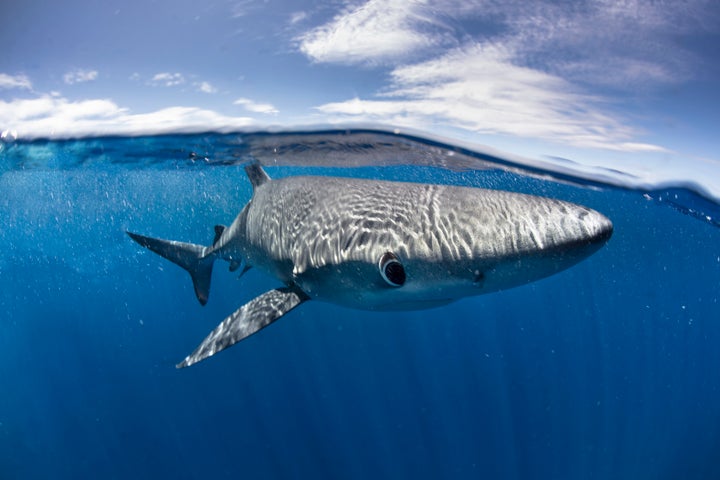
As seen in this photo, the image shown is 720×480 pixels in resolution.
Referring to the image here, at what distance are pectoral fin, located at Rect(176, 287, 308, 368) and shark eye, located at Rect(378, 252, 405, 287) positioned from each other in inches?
55.2

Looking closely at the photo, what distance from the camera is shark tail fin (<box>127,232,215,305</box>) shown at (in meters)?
6.83

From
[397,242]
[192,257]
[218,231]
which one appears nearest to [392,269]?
[397,242]

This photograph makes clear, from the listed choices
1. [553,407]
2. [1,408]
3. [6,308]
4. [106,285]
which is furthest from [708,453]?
[6,308]

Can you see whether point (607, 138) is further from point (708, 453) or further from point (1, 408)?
point (1, 408)

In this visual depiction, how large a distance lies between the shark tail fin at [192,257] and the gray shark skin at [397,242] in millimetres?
1977

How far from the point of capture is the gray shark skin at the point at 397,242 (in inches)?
92.0

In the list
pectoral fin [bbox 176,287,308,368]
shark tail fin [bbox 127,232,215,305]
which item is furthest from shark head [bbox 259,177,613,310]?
shark tail fin [bbox 127,232,215,305]

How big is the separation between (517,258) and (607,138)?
7.47 m

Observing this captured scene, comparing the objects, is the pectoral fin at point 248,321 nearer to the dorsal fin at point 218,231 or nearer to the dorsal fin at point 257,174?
the dorsal fin at point 257,174

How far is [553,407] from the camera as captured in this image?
38312 millimetres

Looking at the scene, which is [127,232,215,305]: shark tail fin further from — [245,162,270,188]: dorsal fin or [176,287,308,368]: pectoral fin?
[176,287,308,368]: pectoral fin

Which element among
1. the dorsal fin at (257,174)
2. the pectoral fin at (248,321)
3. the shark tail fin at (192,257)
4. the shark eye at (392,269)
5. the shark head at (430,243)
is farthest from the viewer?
the shark tail fin at (192,257)

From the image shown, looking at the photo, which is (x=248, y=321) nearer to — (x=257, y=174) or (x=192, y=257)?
(x=257, y=174)

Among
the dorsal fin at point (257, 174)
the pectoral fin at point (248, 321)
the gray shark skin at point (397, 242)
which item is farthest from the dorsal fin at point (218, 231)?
the pectoral fin at point (248, 321)
